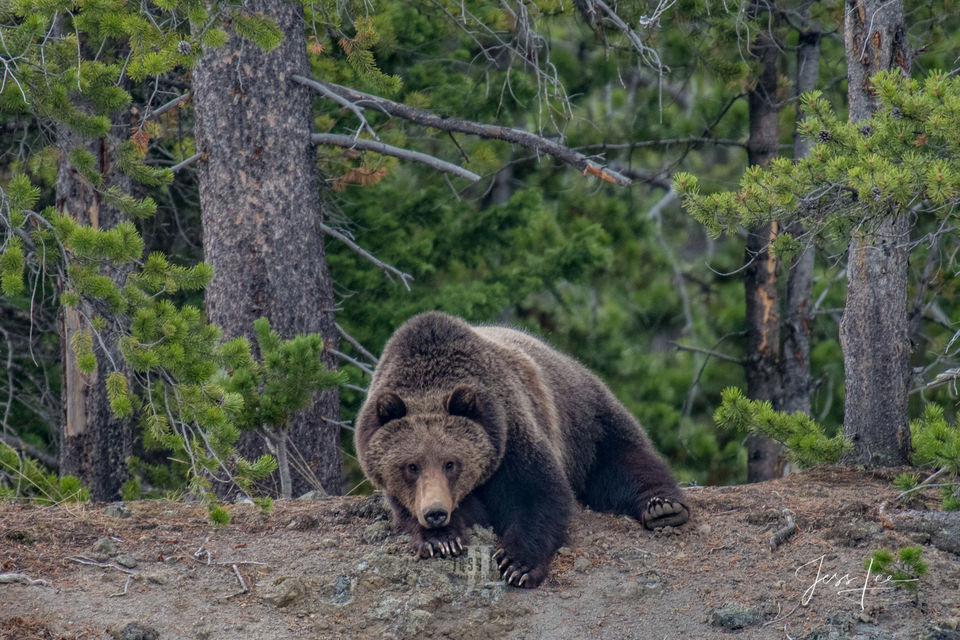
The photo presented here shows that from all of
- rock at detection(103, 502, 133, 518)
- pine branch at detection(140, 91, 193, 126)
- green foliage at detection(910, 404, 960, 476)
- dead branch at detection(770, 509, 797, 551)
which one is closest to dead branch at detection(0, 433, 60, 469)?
pine branch at detection(140, 91, 193, 126)

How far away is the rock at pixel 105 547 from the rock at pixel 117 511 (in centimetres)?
60

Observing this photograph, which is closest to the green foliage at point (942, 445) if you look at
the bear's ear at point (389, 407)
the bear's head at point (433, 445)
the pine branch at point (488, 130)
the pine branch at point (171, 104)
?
the bear's head at point (433, 445)

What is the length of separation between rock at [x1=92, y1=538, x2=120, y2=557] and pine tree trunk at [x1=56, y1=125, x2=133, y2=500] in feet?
12.3

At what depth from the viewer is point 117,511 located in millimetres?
6465

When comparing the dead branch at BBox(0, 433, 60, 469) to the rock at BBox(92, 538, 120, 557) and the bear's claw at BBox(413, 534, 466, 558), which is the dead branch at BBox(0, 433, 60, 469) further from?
the bear's claw at BBox(413, 534, 466, 558)

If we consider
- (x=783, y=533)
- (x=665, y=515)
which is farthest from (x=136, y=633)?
(x=783, y=533)

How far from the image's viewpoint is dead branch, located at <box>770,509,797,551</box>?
19.3ft

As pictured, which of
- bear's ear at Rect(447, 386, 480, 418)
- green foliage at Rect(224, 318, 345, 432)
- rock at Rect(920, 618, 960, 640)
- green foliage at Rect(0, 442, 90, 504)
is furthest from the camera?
green foliage at Rect(0, 442, 90, 504)

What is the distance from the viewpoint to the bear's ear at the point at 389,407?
6035mm

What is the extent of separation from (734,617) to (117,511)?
11.7 ft

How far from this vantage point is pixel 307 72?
326 inches

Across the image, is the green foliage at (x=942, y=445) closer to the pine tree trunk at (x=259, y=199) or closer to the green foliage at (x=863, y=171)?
the green foliage at (x=863, y=171)

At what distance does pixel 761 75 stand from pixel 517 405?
6.27 m

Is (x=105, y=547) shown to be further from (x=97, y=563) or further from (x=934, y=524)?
(x=934, y=524)
